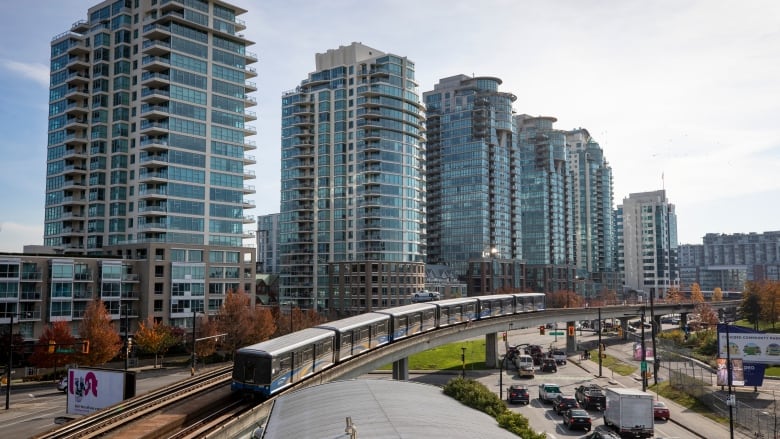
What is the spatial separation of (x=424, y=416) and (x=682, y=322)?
129888mm

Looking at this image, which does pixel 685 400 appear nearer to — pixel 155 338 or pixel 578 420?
pixel 578 420

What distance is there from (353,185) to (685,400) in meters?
86.9

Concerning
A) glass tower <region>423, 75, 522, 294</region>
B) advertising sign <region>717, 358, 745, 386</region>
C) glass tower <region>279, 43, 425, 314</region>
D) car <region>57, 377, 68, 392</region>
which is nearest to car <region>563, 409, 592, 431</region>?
advertising sign <region>717, 358, 745, 386</region>

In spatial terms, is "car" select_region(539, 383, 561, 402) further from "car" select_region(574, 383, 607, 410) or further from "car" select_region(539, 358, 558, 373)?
"car" select_region(539, 358, 558, 373)

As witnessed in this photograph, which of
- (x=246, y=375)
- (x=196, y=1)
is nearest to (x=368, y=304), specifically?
(x=196, y=1)

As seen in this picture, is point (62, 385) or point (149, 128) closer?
point (62, 385)

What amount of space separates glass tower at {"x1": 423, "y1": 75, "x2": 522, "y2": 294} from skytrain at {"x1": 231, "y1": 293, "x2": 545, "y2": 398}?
329ft

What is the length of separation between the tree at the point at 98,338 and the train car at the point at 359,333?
110 ft

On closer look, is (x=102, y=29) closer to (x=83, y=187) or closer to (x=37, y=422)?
(x=83, y=187)

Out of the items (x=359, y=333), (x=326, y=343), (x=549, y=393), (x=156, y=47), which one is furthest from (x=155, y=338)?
(x=549, y=393)


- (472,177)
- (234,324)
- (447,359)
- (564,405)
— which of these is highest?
(472,177)

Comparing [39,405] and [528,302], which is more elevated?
[528,302]

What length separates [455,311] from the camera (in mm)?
63219

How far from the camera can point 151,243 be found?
286 feet
